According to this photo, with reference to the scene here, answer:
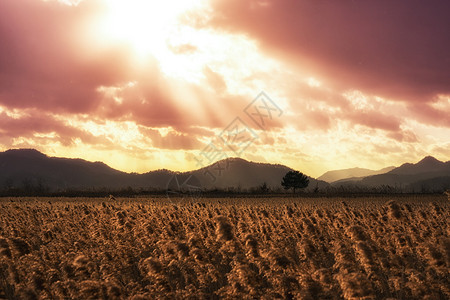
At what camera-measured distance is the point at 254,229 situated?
2402 centimetres

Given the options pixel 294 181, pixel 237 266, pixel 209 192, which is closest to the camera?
pixel 237 266

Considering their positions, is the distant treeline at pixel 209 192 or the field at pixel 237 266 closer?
the field at pixel 237 266

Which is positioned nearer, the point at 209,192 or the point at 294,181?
the point at 209,192

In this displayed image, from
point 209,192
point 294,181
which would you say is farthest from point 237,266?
point 294,181

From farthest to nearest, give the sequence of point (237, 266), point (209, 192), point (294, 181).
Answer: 1. point (294, 181)
2. point (209, 192)
3. point (237, 266)

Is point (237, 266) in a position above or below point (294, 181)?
below

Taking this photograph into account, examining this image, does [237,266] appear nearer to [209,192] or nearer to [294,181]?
[209,192]

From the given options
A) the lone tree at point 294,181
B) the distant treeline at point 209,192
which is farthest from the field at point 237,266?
the lone tree at point 294,181

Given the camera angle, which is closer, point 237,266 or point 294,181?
point 237,266

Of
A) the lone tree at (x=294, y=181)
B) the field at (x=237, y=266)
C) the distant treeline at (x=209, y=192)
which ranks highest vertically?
the lone tree at (x=294, y=181)

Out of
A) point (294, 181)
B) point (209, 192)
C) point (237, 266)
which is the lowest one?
point (237, 266)

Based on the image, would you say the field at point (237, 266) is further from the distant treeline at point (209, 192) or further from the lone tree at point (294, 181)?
the lone tree at point (294, 181)

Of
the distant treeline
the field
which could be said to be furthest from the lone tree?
the field

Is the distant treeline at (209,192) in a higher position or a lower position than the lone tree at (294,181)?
lower
